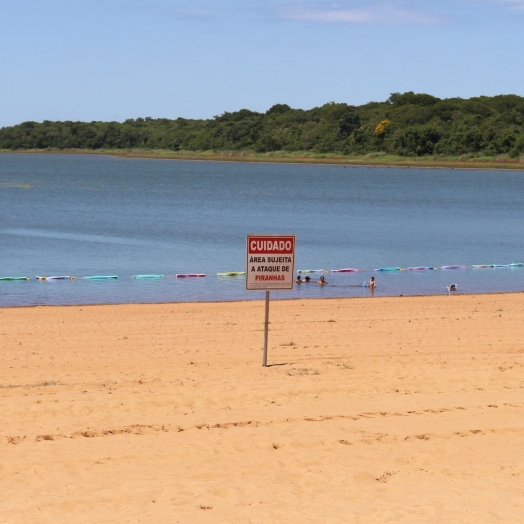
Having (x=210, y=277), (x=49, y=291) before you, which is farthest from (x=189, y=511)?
(x=210, y=277)

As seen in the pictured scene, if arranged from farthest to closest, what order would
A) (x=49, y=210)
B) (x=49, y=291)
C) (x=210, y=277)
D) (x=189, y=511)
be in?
(x=49, y=210), (x=210, y=277), (x=49, y=291), (x=189, y=511)

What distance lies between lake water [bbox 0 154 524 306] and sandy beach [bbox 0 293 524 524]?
11842mm

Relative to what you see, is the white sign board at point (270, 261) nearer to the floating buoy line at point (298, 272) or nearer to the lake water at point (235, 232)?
the lake water at point (235, 232)

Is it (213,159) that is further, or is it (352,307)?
(213,159)

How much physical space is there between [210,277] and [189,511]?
83.7ft

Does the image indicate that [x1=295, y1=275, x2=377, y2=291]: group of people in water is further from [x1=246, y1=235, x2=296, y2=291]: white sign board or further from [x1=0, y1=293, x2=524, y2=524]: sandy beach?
[x1=246, y1=235, x2=296, y2=291]: white sign board

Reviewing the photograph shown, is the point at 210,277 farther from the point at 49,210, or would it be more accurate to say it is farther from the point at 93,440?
the point at 49,210

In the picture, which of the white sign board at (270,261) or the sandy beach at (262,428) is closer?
the sandy beach at (262,428)

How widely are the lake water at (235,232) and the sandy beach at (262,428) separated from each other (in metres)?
11.8

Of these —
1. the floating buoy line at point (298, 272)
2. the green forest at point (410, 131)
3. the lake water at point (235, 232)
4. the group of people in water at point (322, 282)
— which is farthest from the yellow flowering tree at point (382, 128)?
the group of people in water at point (322, 282)

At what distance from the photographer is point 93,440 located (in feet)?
32.1

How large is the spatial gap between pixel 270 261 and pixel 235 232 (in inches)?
1577

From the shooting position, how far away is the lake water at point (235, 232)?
30844 mm

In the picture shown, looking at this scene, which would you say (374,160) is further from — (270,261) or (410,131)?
(270,261)
